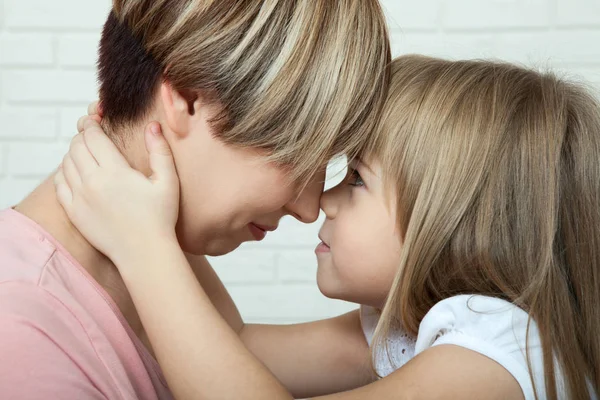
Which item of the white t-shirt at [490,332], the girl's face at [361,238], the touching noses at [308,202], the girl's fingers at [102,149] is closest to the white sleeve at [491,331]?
the white t-shirt at [490,332]

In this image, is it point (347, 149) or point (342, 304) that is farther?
point (342, 304)

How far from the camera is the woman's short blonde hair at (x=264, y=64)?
1.13m

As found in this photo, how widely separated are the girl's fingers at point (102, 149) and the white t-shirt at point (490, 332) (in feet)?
1.66

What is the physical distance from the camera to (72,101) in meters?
2.41

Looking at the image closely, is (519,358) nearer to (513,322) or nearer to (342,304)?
(513,322)

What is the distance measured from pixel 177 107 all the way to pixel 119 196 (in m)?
0.15

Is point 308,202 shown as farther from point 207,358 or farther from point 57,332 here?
point 57,332

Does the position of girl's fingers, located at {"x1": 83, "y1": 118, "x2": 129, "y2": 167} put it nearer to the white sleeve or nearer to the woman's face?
the woman's face

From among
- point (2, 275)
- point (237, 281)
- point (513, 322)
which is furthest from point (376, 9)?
point (237, 281)

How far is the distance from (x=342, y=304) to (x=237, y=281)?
32cm

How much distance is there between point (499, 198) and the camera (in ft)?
4.07

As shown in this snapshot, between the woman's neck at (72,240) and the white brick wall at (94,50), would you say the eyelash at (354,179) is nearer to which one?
the woman's neck at (72,240)

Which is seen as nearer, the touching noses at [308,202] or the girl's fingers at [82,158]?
the girl's fingers at [82,158]

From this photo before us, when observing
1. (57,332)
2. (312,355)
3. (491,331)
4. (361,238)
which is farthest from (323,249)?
(57,332)
